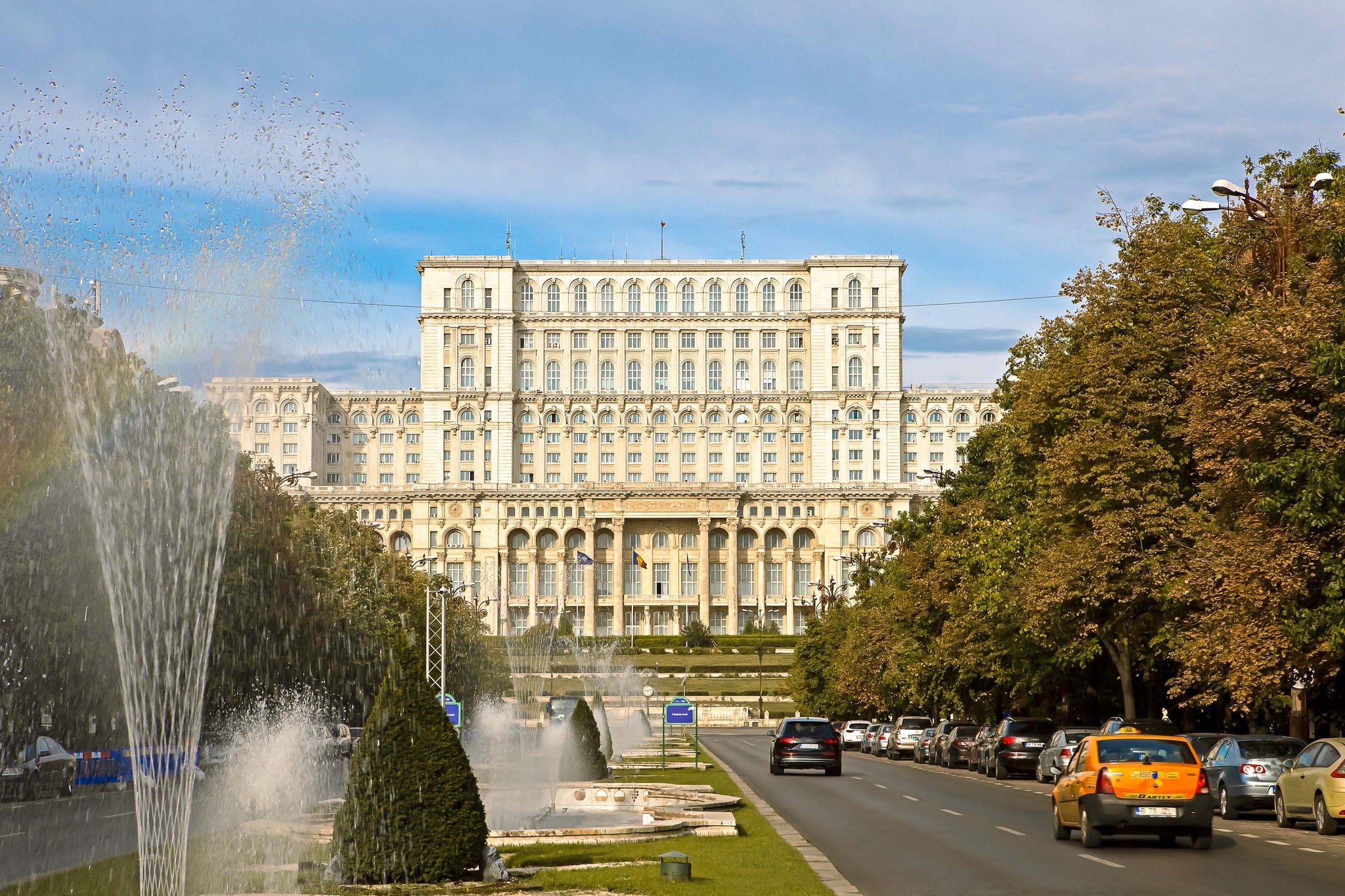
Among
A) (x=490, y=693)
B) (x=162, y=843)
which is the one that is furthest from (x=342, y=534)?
(x=162, y=843)

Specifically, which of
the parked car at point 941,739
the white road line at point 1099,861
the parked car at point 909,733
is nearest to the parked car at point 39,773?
the white road line at point 1099,861

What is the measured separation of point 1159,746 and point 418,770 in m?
11.2

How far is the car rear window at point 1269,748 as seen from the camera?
1131 inches

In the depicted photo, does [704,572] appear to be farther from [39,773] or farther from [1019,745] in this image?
[39,773]

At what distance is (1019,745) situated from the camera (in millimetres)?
44469

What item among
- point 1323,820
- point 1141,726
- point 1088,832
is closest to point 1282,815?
point 1323,820

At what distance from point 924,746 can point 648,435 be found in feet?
392

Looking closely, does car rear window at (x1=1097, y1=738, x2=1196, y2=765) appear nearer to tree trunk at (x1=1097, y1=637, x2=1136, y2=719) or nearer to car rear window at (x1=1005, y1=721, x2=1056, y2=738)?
tree trunk at (x1=1097, y1=637, x2=1136, y2=719)

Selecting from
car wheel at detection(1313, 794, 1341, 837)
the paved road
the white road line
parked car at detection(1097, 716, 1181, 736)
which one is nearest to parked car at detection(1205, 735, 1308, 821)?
the paved road

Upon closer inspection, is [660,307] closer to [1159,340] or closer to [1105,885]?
[1159,340]

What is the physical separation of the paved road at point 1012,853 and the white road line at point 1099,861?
25 millimetres

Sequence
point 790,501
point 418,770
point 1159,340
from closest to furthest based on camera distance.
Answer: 1. point 418,770
2. point 1159,340
3. point 790,501

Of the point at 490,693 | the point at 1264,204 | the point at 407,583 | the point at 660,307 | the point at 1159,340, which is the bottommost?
the point at 490,693

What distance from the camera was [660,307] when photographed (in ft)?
589
